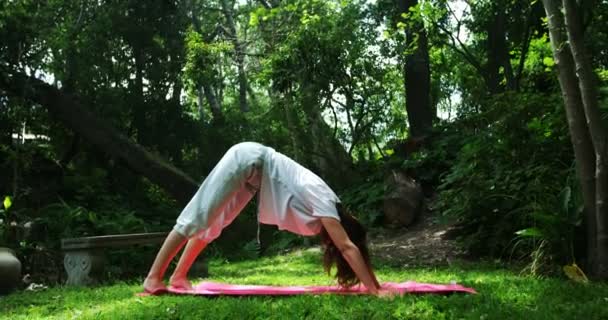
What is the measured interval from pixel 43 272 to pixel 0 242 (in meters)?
0.64

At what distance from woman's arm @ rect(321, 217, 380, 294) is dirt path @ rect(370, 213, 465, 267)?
3334 mm

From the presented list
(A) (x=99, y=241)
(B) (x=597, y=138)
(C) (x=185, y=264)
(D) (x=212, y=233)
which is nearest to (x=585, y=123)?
(B) (x=597, y=138)

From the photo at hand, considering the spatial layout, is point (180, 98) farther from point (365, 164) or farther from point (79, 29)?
point (365, 164)

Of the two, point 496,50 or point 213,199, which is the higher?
point 496,50

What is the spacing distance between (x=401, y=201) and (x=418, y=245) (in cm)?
179

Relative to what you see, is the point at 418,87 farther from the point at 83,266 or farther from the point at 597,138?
the point at 83,266

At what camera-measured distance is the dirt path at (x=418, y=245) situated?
762 centimetres

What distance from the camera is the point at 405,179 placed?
11141 millimetres

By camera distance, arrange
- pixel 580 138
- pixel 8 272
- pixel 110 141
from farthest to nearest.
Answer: pixel 110 141, pixel 8 272, pixel 580 138

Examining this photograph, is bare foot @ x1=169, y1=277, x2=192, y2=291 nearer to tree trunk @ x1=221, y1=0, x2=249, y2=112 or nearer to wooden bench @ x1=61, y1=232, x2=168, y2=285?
wooden bench @ x1=61, y1=232, x2=168, y2=285

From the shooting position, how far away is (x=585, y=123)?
16.8 ft

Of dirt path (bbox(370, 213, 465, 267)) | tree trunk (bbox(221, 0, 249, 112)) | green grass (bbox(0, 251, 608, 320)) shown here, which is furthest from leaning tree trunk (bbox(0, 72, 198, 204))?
green grass (bbox(0, 251, 608, 320))

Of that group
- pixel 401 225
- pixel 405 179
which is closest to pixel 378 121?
pixel 405 179

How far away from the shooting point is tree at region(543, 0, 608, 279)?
486 centimetres
